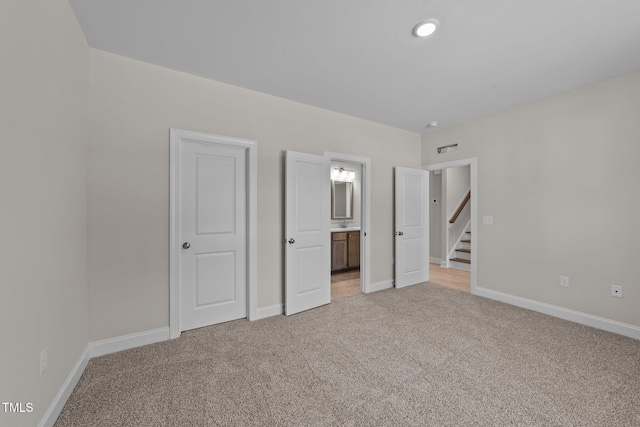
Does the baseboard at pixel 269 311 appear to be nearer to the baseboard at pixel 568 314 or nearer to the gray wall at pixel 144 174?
the gray wall at pixel 144 174

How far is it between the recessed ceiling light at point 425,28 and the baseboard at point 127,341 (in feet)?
11.0

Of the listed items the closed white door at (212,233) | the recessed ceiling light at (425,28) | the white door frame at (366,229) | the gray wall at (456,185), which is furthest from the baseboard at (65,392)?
the gray wall at (456,185)

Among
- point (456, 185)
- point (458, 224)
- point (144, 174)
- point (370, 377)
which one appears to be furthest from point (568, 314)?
point (144, 174)

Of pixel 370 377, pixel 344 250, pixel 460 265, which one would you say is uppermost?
pixel 344 250

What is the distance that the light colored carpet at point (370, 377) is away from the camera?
1596 mm

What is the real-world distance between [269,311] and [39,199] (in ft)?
7.41

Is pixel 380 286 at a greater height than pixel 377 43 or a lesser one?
lesser

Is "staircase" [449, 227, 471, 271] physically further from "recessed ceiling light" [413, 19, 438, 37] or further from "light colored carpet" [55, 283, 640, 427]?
"recessed ceiling light" [413, 19, 438, 37]

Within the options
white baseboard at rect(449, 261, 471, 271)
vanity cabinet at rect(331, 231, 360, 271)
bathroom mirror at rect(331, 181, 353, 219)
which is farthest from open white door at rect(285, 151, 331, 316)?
white baseboard at rect(449, 261, 471, 271)

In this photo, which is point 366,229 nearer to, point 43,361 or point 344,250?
point 344,250

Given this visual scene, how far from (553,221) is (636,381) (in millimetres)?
1768

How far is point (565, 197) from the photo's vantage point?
309 centimetres

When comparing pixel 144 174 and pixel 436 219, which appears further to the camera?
pixel 436 219

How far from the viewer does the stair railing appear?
5.93 meters
